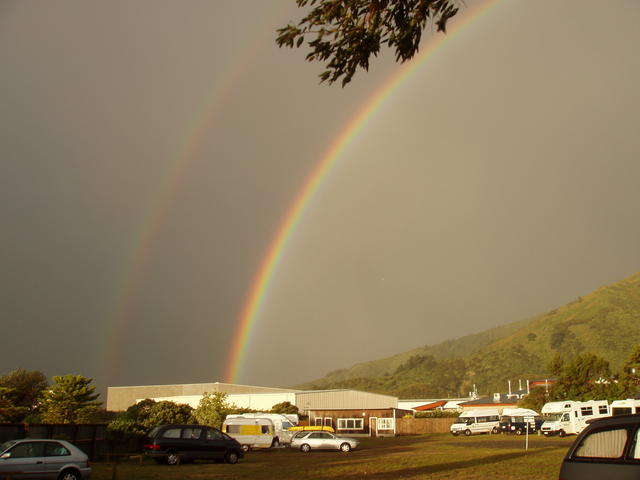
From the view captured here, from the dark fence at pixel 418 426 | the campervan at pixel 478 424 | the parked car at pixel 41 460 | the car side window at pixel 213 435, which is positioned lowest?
the dark fence at pixel 418 426

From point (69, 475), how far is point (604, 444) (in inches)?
581

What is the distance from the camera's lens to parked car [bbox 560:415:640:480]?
6.77 meters

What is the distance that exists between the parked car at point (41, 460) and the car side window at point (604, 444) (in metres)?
14.2

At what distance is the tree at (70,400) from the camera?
4978 cm

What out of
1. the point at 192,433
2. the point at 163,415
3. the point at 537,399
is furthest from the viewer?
the point at 537,399

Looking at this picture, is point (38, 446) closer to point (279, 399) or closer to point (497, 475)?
point (497, 475)

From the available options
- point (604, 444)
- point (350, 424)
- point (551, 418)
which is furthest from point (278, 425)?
point (604, 444)

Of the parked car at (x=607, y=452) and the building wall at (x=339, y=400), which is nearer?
the parked car at (x=607, y=452)

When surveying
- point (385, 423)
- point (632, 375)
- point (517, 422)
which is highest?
point (632, 375)

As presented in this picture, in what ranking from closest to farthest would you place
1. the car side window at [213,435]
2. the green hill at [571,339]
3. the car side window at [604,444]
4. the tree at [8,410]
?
the car side window at [604,444]
the car side window at [213,435]
the tree at [8,410]
the green hill at [571,339]

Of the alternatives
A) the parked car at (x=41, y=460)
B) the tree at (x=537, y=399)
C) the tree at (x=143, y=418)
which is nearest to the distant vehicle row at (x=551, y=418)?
the tree at (x=537, y=399)

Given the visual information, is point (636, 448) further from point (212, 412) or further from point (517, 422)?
point (517, 422)

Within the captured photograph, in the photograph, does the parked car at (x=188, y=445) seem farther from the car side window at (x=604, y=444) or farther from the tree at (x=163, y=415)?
the car side window at (x=604, y=444)

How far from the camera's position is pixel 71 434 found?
2994 cm
